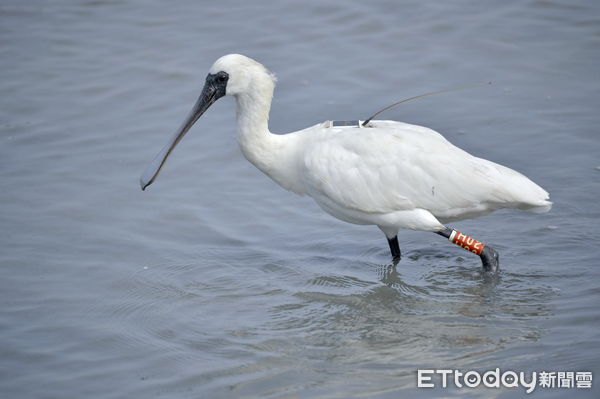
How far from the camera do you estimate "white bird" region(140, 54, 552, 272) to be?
26.5ft

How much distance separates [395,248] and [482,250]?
911mm

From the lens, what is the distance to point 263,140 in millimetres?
8445

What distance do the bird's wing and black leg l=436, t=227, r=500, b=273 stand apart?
26cm

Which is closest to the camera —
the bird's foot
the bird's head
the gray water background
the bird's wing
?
the gray water background

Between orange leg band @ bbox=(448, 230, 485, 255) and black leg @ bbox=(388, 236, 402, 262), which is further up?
orange leg band @ bbox=(448, 230, 485, 255)

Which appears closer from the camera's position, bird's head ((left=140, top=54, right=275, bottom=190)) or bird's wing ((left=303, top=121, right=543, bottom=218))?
bird's wing ((left=303, top=121, right=543, bottom=218))

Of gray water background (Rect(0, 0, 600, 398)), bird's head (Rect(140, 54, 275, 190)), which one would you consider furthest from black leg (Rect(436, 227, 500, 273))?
bird's head (Rect(140, 54, 275, 190))

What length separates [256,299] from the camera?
7918mm

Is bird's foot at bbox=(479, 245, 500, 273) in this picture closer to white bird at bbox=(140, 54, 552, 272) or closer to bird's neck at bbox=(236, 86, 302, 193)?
white bird at bbox=(140, 54, 552, 272)

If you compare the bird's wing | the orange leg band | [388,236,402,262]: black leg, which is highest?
the bird's wing

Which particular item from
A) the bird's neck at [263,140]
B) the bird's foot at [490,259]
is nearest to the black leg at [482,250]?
the bird's foot at [490,259]

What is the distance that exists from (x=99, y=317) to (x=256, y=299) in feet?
4.33

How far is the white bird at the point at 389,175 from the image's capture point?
8062 mm

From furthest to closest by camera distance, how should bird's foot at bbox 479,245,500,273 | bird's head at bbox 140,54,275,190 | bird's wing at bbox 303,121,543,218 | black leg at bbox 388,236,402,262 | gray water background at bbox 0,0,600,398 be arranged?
black leg at bbox 388,236,402,262
bird's head at bbox 140,54,275,190
bird's wing at bbox 303,121,543,218
bird's foot at bbox 479,245,500,273
gray water background at bbox 0,0,600,398
